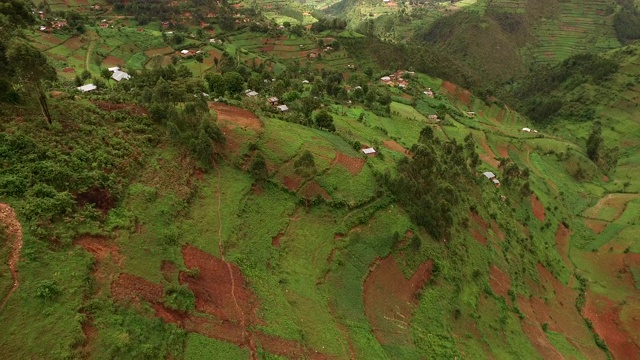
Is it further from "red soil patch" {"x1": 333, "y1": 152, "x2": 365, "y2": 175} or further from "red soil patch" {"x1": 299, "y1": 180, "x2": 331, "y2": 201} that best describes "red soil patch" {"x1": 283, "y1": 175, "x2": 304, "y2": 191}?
"red soil patch" {"x1": 333, "y1": 152, "x2": 365, "y2": 175}

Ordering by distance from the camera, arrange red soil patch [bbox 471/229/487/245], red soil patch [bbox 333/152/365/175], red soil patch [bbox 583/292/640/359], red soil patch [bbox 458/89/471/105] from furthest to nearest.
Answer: red soil patch [bbox 458/89/471/105] → red soil patch [bbox 471/229/487/245] → red soil patch [bbox 583/292/640/359] → red soil patch [bbox 333/152/365/175]

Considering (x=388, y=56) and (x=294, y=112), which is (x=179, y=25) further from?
(x=294, y=112)

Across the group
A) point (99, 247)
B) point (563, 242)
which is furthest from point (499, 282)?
point (99, 247)

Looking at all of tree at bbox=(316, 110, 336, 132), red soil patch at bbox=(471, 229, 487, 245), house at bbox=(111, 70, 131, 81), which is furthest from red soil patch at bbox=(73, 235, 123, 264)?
house at bbox=(111, 70, 131, 81)

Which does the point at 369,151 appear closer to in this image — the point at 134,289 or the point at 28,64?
the point at 134,289

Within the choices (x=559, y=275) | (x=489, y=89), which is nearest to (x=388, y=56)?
(x=489, y=89)
